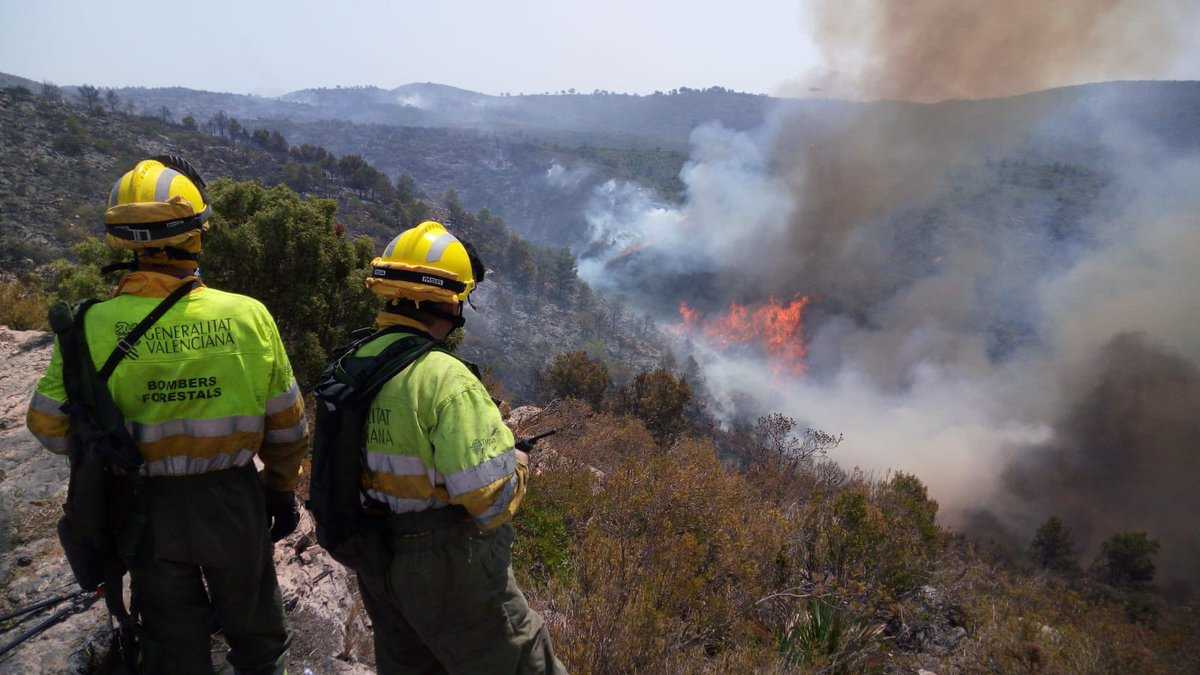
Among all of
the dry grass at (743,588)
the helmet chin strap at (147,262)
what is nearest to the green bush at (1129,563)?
the dry grass at (743,588)

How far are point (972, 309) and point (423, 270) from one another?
46.1 meters

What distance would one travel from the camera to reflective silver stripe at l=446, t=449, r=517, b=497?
6.06 feet

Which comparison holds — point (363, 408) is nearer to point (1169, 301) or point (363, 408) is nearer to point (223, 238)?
point (223, 238)


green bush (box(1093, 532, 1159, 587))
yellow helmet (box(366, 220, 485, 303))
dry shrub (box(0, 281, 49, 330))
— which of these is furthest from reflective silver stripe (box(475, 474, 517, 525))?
green bush (box(1093, 532, 1159, 587))

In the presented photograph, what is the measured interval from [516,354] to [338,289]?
83.5ft

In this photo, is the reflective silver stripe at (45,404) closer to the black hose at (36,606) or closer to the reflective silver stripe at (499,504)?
the black hose at (36,606)

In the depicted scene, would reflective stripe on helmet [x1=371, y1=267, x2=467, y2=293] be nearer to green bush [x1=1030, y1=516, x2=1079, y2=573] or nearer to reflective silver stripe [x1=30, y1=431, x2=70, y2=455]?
reflective silver stripe [x1=30, y1=431, x2=70, y2=455]

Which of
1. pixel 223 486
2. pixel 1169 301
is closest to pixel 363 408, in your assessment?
pixel 223 486

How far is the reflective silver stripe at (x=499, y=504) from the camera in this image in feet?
6.23

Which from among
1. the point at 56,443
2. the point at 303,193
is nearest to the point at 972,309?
the point at 303,193

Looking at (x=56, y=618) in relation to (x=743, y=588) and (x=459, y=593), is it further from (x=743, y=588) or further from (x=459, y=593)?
(x=743, y=588)

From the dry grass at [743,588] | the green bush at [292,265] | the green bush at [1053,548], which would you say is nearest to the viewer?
the dry grass at [743,588]

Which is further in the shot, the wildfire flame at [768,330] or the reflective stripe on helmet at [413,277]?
the wildfire flame at [768,330]

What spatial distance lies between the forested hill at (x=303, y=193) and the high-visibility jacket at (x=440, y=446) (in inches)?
854
